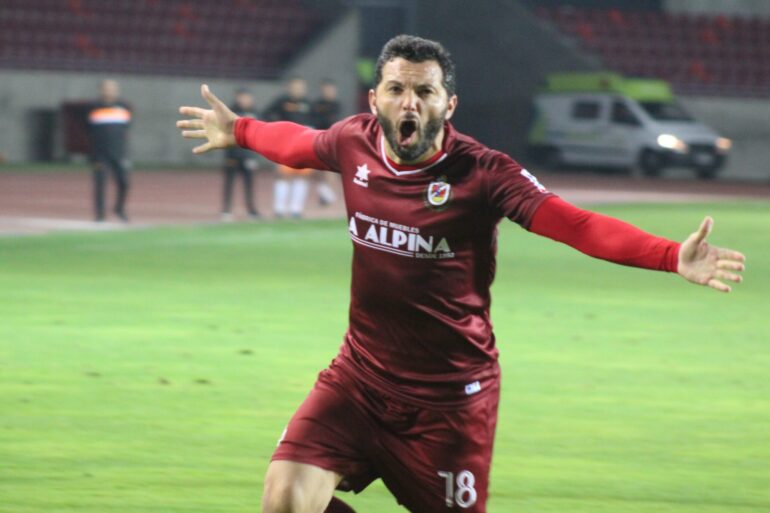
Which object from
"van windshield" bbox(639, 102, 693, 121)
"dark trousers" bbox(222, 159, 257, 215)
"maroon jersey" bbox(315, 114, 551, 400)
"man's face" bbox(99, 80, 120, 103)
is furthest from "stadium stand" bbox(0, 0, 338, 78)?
"maroon jersey" bbox(315, 114, 551, 400)

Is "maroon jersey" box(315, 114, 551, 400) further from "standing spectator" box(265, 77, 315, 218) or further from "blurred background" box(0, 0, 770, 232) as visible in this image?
"blurred background" box(0, 0, 770, 232)

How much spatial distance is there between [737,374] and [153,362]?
3762mm

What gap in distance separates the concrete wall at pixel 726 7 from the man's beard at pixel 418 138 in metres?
45.9

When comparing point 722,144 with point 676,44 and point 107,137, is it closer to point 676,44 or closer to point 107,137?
point 676,44

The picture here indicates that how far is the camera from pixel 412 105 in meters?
4.89

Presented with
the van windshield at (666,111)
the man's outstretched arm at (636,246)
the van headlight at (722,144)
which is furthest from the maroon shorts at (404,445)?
the van headlight at (722,144)

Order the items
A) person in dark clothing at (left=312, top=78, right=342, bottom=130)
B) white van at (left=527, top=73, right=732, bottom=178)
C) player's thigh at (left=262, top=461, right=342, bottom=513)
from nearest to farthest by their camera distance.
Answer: player's thigh at (left=262, top=461, right=342, bottom=513) → person in dark clothing at (left=312, top=78, right=342, bottom=130) → white van at (left=527, top=73, right=732, bottom=178)

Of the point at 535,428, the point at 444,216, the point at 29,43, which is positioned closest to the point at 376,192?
the point at 444,216

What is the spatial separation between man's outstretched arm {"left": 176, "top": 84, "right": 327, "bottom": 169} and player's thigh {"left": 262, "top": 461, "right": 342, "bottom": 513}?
117 cm

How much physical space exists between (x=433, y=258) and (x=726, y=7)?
4660 centimetres

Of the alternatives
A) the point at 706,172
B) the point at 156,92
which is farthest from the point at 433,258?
the point at 706,172

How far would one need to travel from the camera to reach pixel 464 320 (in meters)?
5.07

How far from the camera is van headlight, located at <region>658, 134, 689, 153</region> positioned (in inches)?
1575

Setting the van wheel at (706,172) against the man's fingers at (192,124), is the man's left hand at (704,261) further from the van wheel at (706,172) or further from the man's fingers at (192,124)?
the van wheel at (706,172)
